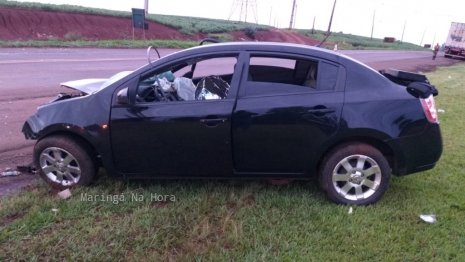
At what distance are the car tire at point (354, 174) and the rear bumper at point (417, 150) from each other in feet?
0.54

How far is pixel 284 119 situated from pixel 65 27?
33.9m

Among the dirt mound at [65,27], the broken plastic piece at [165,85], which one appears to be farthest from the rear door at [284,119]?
the dirt mound at [65,27]

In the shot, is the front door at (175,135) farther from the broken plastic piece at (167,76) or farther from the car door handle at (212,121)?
the broken plastic piece at (167,76)

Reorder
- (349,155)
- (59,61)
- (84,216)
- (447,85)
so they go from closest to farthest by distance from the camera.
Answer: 1. (84,216)
2. (349,155)
3. (447,85)
4. (59,61)

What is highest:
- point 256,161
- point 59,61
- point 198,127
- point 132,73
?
point 132,73

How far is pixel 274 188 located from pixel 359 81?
1.45 metres

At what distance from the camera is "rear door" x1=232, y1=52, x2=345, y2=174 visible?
3863mm

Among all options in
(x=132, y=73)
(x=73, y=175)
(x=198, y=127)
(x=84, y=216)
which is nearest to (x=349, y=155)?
(x=198, y=127)

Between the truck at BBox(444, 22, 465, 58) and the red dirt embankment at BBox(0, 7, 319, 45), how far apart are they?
2137 cm

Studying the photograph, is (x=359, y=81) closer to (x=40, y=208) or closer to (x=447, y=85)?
(x=40, y=208)

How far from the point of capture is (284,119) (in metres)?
3.87

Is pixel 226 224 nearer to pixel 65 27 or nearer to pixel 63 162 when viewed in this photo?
pixel 63 162

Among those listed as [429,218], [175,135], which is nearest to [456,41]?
[429,218]

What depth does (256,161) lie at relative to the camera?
400 centimetres
